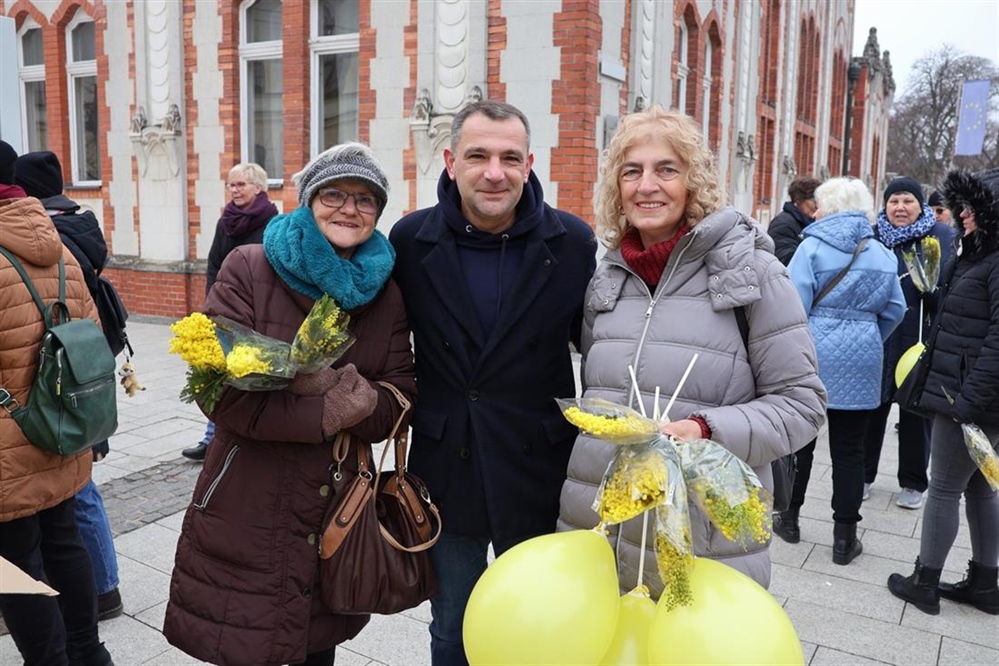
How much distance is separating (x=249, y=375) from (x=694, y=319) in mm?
1167

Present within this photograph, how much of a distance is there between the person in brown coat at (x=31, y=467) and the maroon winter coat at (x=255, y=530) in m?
0.67

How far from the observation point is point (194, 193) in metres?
11.0

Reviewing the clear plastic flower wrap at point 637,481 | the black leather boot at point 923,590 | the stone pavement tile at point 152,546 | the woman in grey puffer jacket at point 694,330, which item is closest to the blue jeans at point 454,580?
the woman in grey puffer jacket at point 694,330

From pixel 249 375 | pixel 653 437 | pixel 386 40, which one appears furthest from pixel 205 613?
pixel 386 40

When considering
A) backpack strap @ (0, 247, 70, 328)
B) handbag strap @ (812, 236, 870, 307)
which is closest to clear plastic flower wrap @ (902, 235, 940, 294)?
handbag strap @ (812, 236, 870, 307)

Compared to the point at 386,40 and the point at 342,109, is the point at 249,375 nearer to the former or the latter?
the point at 386,40

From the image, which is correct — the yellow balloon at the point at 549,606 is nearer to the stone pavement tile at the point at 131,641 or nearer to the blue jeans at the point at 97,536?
the stone pavement tile at the point at 131,641

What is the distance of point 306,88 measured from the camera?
33.2 ft

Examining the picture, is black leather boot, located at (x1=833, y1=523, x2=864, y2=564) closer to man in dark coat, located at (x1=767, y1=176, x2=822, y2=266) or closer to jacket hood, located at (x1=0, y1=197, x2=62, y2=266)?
man in dark coat, located at (x1=767, y1=176, x2=822, y2=266)

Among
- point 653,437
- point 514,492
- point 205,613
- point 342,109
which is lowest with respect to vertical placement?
point 205,613

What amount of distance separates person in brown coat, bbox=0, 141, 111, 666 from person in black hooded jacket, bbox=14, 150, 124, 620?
50 centimetres

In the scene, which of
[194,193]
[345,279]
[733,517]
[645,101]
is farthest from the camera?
[194,193]

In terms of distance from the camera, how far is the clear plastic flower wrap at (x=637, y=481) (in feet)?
5.41

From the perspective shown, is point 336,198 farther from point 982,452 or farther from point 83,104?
point 83,104
